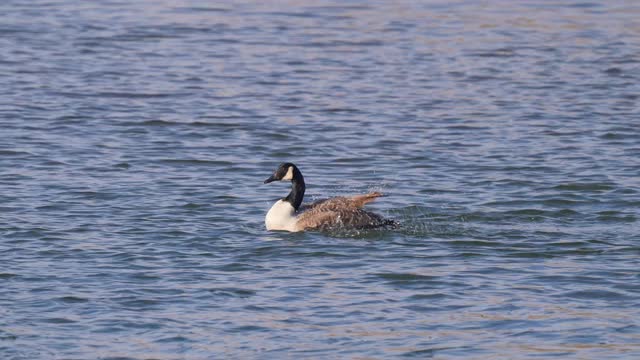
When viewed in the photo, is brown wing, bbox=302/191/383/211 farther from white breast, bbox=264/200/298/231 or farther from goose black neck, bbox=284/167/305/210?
white breast, bbox=264/200/298/231

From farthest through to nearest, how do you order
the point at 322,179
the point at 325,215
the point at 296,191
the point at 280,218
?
the point at 322,179, the point at 296,191, the point at 325,215, the point at 280,218

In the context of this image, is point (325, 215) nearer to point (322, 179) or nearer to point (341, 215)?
point (341, 215)

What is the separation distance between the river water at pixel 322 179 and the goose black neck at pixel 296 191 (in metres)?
0.38

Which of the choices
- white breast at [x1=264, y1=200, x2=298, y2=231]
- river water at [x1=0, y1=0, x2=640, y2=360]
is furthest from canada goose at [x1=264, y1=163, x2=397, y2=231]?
river water at [x1=0, y1=0, x2=640, y2=360]

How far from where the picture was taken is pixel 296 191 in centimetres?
1558

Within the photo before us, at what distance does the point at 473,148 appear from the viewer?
1923 centimetres

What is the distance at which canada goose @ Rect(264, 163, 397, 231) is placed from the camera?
14961 millimetres

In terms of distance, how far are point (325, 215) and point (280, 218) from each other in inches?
18.1

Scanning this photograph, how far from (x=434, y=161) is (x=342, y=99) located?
14.7 ft

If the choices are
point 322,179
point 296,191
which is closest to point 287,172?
point 296,191

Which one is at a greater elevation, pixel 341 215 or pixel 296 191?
pixel 296 191

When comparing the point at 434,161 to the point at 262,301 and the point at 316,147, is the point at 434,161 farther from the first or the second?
the point at 262,301

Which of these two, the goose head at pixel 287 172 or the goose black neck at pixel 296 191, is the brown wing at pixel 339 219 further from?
the goose head at pixel 287 172

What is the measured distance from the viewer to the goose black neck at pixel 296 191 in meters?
15.5
